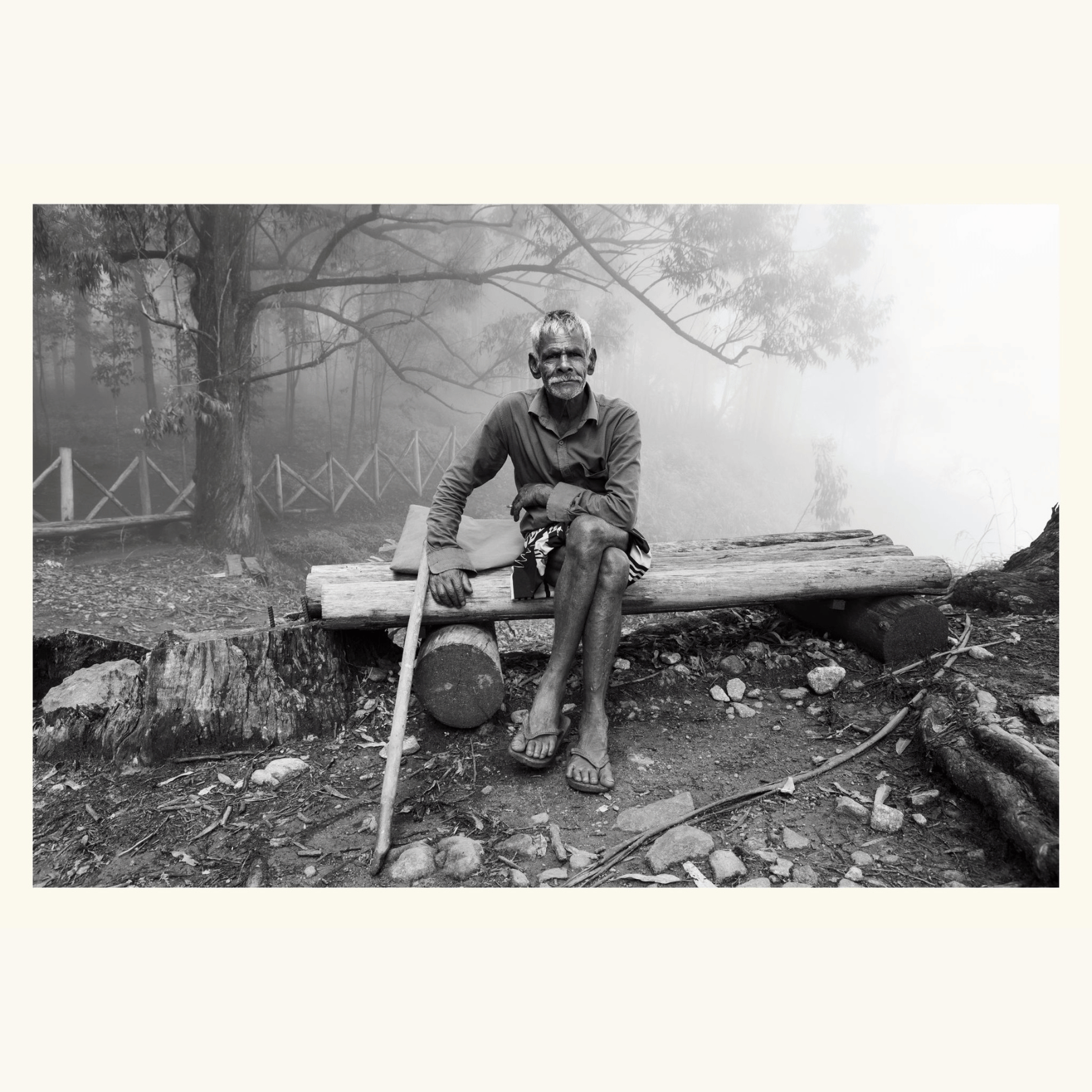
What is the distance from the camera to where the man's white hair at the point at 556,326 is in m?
2.48

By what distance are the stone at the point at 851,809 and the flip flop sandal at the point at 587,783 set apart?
734 millimetres

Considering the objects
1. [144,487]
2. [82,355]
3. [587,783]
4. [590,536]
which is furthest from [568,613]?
[82,355]

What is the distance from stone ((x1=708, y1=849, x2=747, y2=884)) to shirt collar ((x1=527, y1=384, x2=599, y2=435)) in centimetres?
156

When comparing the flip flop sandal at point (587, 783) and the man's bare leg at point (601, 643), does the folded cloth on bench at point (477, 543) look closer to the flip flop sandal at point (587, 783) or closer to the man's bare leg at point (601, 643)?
the man's bare leg at point (601, 643)

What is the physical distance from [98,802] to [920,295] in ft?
37.6

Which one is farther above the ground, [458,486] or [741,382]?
[741,382]

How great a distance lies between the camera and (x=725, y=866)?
1953 millimetres

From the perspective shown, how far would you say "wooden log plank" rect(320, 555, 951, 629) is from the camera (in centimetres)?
271

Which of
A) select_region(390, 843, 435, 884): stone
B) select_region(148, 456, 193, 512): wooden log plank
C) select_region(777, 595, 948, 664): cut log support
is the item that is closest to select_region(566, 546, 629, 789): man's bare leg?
select_region(390, 843, 435, 884): stone

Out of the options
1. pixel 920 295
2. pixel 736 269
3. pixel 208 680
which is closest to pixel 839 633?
pixel 208 680

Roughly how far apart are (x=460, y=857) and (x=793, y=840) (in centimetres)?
100

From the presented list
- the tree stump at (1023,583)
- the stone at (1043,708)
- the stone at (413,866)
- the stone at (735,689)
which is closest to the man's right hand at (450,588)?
the stone at (413,866)

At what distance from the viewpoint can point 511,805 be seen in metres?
2.30
